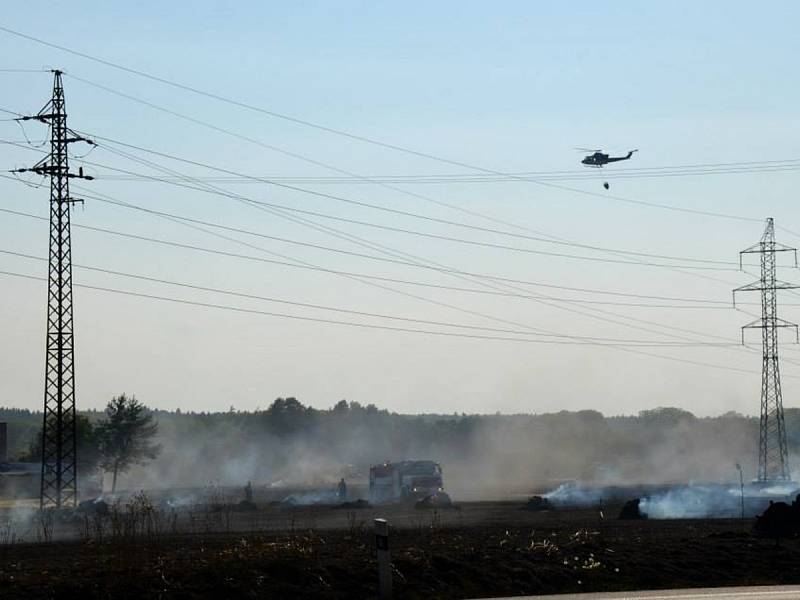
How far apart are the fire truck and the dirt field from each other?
42618 mm

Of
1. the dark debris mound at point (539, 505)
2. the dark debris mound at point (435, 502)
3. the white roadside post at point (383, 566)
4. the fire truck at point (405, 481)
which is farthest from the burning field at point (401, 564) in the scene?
the fire truck at point (405, 481)

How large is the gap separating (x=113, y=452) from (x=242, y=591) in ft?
423

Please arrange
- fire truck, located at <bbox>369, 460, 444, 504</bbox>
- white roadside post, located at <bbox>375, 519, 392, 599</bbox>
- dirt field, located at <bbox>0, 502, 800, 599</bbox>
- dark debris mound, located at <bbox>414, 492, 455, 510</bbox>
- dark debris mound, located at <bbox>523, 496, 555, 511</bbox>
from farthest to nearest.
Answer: fire truck, located at <bbox>369, 460, 444, 504</bbox> → dark debris mound, located at <bbox>414, 492, 455, 510</bbox> → dark debris mound, located at <bbox>523, 496, 555, 511</bbox> → dirt field, located at <bbox>0, 502, 800, 599</bbox> → white roadside post, located at <bbox>375, 519, 392, 599</bbox>

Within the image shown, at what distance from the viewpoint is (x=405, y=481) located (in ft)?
282

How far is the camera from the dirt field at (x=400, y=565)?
24.4 m

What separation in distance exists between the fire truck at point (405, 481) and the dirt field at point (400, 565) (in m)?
42.6

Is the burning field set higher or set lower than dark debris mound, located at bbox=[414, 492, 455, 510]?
higher

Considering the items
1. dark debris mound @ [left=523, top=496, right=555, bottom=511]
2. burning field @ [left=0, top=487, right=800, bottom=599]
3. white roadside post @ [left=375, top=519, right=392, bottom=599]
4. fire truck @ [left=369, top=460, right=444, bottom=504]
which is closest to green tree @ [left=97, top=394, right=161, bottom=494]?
fire truck @ [left=369, top=460, right=444, bottom=504]

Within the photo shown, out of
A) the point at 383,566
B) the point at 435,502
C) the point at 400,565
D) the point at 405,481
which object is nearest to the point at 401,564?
the point at 400,565

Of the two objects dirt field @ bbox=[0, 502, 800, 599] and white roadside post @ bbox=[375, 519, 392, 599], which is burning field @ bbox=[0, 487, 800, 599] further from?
white roadside post @ bbox=[375, 519, 392, 599]

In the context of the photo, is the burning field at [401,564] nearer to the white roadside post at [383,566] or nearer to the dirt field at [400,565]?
the dirt field at [400,565]

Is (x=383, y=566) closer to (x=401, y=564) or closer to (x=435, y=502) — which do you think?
(x=401, y=564)

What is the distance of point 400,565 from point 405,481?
58.9m

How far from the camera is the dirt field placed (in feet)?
80.1
